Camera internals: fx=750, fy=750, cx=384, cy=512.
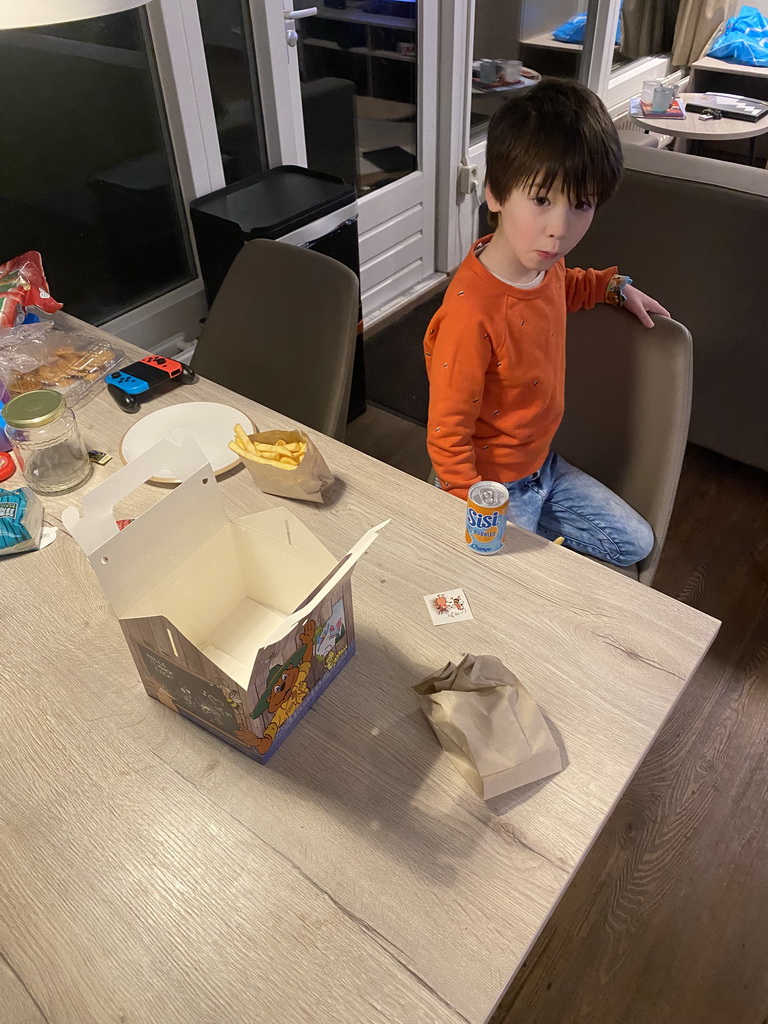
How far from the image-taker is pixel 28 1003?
0.61 metres

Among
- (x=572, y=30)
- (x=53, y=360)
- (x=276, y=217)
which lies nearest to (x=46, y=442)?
(x=53, y=360)

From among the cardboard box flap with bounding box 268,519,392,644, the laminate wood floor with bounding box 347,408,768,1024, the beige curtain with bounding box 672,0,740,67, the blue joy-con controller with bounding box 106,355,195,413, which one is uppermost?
the cardboard box flap with bounding box 268,519,392,644

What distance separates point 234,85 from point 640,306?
162 centimetres

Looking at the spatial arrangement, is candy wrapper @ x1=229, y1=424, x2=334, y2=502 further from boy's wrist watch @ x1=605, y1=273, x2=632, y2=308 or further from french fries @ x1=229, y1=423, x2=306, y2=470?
boy's wrist watch @ x1=605, y1=273, x2=632, y2=308

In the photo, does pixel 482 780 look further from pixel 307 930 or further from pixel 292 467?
pixel 292 467

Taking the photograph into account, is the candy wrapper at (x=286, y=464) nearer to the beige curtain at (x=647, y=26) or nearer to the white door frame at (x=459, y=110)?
the white door frame at (x=459, y=110)

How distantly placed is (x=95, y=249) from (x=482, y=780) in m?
1.92

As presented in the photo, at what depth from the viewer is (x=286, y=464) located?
103 centimetres

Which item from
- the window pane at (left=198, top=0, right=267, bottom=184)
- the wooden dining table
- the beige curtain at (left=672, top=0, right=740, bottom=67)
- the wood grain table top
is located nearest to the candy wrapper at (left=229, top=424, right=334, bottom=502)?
the wooden dining table

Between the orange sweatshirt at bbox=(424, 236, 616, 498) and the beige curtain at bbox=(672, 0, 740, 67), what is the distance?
3.87m

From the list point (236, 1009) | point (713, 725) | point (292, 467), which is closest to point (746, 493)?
point (713, 725)

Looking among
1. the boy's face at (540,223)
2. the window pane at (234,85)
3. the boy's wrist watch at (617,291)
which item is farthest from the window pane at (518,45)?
the boy's face at (540,223)

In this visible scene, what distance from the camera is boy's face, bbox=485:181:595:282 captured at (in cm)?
103

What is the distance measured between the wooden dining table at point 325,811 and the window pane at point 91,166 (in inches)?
51.4
